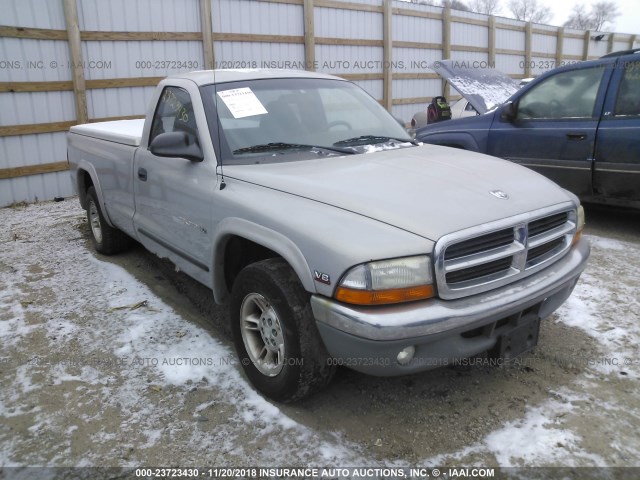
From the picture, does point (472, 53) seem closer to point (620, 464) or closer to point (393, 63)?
point (393, 63)

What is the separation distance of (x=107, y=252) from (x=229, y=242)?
9.44 ft

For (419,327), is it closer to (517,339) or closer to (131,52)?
(517,339)

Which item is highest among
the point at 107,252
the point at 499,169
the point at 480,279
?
the point at 499,169

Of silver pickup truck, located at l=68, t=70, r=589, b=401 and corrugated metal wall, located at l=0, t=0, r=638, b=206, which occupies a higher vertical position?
corrugated metal wall, located at l=0, t=0, r=638, b=206

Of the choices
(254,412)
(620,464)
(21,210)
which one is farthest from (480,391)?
(21,210)

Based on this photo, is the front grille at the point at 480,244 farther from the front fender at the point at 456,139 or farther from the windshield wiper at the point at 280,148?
the front fender at the point at 456,139

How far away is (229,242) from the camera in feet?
10.4

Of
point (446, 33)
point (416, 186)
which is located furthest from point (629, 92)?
point (446, 33)

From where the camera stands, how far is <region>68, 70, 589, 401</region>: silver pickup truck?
231 centimetres

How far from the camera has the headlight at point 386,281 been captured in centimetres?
227

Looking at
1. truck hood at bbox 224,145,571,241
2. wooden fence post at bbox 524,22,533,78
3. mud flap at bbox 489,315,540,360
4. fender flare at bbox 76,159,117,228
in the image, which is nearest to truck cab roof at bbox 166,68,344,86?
truck hood at bbox 224,145,571,241

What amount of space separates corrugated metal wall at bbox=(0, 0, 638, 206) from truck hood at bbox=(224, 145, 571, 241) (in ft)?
20.2

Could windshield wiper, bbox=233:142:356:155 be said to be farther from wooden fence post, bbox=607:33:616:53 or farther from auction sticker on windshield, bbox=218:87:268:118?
wooden fence post, bbox=607:33:616:53

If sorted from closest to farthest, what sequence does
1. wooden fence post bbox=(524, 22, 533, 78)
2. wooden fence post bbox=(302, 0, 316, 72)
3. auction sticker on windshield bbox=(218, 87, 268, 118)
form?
auction sticker on windshield bbox=(218, 87, 268, 118)
wooden fence post bbox=(302, 0, 316, 72)
wooden fence post bbox=(524, 22, 533, 78)
